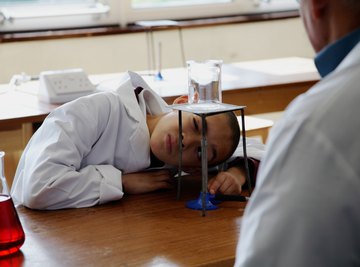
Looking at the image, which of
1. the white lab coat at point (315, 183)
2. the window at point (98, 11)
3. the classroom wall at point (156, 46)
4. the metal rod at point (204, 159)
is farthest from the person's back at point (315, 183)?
the window at point (98, 11)

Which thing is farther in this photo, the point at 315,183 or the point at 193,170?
the point at 193,170

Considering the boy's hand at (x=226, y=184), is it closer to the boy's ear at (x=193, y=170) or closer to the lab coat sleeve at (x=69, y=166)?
the boy's ear at (x=193, y=170)

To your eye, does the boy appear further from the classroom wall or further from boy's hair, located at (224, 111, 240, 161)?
the classroom wall

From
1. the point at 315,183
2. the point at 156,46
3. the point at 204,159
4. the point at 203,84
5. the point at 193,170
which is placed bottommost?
the point at 156,46

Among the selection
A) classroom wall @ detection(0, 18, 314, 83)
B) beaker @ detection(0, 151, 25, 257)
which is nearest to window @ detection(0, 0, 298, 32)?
classroom wall @ detection(0, 18, 314, 83)

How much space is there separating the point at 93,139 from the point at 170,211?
277 mm

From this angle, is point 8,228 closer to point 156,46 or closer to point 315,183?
point 315,183

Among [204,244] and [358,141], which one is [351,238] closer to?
[358,141]

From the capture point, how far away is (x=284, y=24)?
4.82 meters

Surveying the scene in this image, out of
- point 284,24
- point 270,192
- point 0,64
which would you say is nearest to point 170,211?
point 270,192

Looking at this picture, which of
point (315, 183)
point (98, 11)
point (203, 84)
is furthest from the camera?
point (98, 11)

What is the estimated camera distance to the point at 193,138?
1750 millimetres

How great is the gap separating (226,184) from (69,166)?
1.23 ft

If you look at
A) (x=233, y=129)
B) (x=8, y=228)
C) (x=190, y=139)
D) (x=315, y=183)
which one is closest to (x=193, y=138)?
(x=190, y=139)
